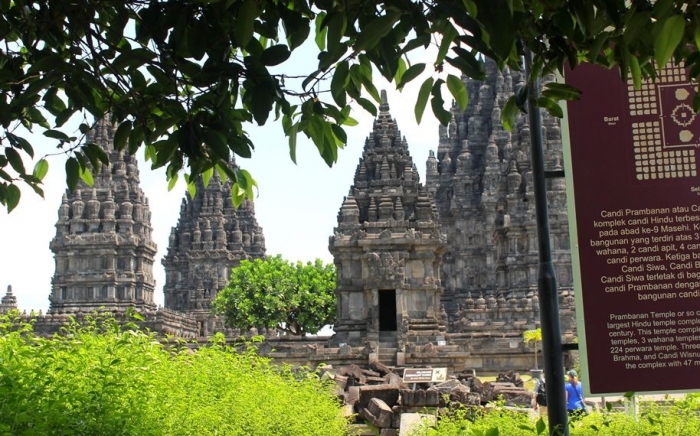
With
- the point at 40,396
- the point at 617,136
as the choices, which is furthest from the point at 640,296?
the point at 40,396

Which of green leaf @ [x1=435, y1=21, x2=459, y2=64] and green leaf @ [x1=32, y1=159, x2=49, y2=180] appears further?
green leaf @ [x1=32, y1=159, x2=49, y2=180]

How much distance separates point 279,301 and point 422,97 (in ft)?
157

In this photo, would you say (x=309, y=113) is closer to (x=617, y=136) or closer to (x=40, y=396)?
(x=617, y=136)

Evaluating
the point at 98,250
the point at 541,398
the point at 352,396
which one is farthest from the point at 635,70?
the point at 98,250

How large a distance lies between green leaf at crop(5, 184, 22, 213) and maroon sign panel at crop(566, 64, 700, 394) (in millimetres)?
3382

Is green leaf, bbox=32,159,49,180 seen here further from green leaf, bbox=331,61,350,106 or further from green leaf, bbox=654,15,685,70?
green leaf, bbox=654,15,685,70

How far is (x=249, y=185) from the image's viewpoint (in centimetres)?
548

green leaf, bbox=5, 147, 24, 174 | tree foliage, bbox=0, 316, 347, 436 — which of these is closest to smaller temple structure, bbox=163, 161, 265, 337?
tree foliage, bbox=0, 316, 347, 436

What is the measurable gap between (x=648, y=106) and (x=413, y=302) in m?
26.0

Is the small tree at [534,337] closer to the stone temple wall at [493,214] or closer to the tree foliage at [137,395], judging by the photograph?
the stone temple wall at [493,214]

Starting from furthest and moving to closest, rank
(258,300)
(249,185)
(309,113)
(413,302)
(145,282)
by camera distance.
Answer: (145,282)
(258,300)
(413,302)
(249,185)
(309,113)

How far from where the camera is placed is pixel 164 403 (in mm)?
7734

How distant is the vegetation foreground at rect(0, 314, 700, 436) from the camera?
20.9ft

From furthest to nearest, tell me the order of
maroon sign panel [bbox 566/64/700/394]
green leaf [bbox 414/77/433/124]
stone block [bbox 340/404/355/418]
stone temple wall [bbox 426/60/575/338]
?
stone temple wall [bbox 426/60/575/338] → stone block [bbox 340/404/355/418] → maroon sign panel [bbox 566/64/700/394] → green leaf [bbox 414/77/433/124]
